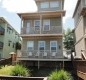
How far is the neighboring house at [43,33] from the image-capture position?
80.3ft

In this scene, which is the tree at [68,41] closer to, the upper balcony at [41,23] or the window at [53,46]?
the upper balcony at [41,23]

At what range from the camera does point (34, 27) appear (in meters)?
26.4

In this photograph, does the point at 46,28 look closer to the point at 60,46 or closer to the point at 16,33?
the point at 60,46

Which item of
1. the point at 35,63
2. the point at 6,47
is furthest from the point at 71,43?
the point at 35,63

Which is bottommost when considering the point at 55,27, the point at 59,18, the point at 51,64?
the point at 51,64

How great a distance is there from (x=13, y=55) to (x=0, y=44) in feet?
42.7

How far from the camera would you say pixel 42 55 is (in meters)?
24.4

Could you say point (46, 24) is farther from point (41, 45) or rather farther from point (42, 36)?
point (41, 45)

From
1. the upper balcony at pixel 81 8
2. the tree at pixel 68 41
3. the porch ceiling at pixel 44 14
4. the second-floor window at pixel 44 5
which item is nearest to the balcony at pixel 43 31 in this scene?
the porch ceiling at pixel 44 14

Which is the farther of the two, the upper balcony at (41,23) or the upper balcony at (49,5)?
the upper balcony at (49,5)

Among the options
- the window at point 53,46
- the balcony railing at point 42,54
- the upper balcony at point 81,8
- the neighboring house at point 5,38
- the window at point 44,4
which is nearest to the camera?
the upper balcony at point 81,8

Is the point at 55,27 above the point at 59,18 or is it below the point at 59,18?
below

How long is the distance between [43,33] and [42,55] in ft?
11.8

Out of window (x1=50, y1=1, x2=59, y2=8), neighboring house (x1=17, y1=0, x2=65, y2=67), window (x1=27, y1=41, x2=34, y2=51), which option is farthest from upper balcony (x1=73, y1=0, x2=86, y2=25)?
window (x1=27, y1=41, x2=34, y2=51)
